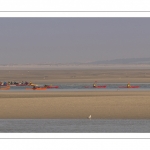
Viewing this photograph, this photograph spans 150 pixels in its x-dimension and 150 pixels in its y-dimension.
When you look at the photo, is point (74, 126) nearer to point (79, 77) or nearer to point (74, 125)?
point (74, 125)

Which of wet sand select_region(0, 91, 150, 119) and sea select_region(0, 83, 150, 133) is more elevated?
wet sand select_region(0, 91, 150, 119)

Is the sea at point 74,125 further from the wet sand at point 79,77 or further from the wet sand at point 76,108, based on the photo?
the wet sand at point 79,77

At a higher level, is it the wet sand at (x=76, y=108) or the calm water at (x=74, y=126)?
the wet sand at (x=76, y=108)

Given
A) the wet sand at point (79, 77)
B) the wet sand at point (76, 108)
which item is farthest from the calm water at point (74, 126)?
the wet sand at point (79, 77)

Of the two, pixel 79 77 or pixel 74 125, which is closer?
pixel 74 125

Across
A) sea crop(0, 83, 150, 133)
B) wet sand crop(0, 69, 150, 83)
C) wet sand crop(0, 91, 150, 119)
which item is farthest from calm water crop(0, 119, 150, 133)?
wet sand crop(0, 69, 150, 83)

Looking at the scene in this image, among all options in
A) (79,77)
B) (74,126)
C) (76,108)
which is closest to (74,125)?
(74,126)

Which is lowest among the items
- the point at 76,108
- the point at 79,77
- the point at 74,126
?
the point at 74,126

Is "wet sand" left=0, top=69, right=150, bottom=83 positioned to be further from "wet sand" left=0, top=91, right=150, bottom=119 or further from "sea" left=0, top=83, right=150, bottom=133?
"sea" left=0, top=83, right=150, bottom=133
